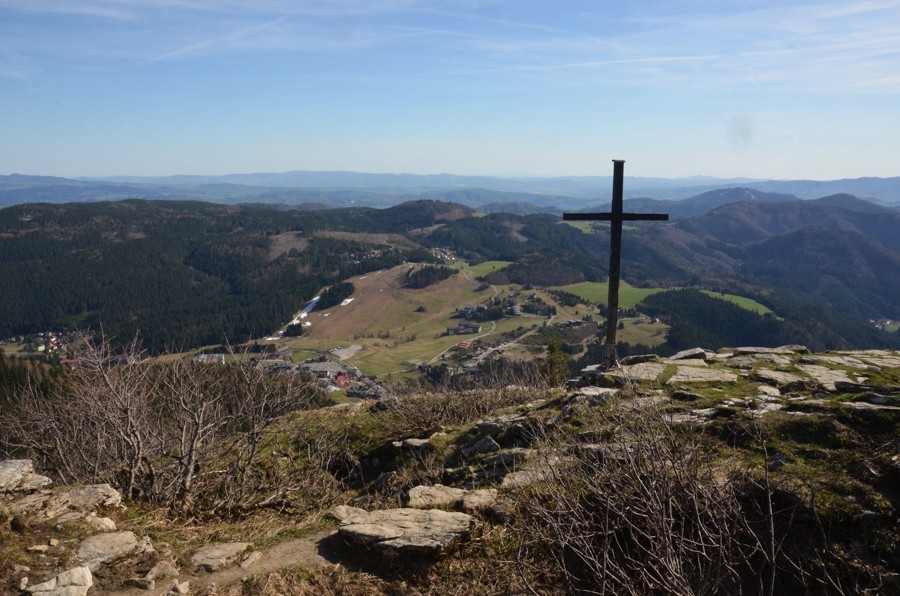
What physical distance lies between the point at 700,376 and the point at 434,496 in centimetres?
800

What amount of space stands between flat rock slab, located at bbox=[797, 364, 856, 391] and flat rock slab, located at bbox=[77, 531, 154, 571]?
12.4 meters

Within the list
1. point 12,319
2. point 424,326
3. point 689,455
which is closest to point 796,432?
point 689,455

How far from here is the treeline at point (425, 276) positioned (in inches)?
7249

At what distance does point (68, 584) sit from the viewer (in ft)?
18.1

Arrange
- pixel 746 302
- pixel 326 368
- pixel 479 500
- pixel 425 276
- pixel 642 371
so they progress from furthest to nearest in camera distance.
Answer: pixel 425 276
pixel 746 302
pixel 326 368
pixel 642 371
pixel 479 500

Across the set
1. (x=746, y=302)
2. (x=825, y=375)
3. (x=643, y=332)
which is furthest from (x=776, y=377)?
(x=746, y=302)

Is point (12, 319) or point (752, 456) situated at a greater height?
point (752, 456)


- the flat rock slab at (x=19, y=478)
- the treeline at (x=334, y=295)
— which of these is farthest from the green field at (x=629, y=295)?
the flat rock slab at (x=19, y=478)

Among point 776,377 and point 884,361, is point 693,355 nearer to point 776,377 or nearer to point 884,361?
point 776,377

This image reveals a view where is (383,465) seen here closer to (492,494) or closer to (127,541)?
(492,494)

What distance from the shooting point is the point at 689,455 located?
6.79 meters

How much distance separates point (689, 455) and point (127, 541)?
7.26 meters

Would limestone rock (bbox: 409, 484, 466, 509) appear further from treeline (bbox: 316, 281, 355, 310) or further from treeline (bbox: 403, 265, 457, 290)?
treeline (bbox: 403, 265, 457, 290)

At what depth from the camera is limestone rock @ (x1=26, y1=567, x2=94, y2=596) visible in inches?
211
